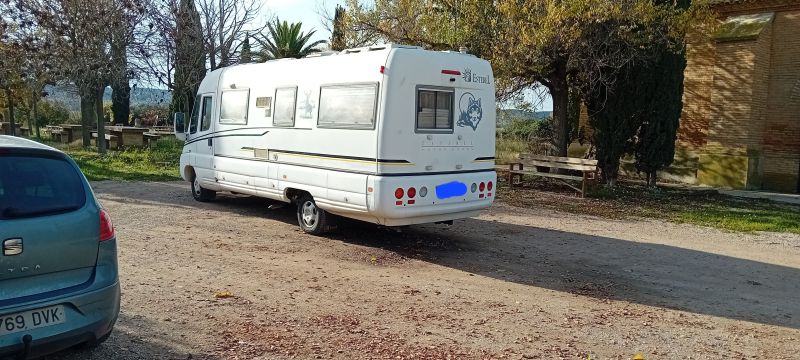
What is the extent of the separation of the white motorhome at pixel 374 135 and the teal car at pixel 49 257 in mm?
4018

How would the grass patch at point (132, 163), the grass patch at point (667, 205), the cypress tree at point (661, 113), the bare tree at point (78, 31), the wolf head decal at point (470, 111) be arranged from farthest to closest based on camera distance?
the bare tree at point (78, 31)
the grass patch at point (132, 163)
the cypress tree at point (661, 113)
the grass patch at point (667, 205)
the wolf head decal at point (470, 111)

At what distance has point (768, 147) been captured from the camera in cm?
1845

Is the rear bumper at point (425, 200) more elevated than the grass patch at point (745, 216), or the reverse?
the rear bumper at point (425, 200)

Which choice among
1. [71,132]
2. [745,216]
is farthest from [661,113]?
[71,132]

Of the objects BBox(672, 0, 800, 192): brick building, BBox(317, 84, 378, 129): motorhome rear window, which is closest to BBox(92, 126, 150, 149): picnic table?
BBox(317, 84, 378, 129): motorhome rear window

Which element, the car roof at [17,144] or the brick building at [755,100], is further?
the brick building at [755,100]

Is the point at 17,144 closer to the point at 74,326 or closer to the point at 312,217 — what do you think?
the point at 74,326

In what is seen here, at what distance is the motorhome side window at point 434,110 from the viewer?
806 centimetres

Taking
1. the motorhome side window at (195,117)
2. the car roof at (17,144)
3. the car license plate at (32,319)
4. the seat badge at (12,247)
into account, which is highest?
the motorhome side window at (195,117)


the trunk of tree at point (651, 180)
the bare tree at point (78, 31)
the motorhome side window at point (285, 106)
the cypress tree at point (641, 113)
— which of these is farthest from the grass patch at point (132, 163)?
the trunk of tree at point (651, 180)

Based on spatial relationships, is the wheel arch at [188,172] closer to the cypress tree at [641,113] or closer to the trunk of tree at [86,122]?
the cypress tree at [641,113]

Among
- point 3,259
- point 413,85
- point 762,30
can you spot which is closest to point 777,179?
point 762,30

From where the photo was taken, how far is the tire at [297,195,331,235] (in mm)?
8945

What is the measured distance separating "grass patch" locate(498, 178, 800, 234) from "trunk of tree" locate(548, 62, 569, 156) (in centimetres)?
107
